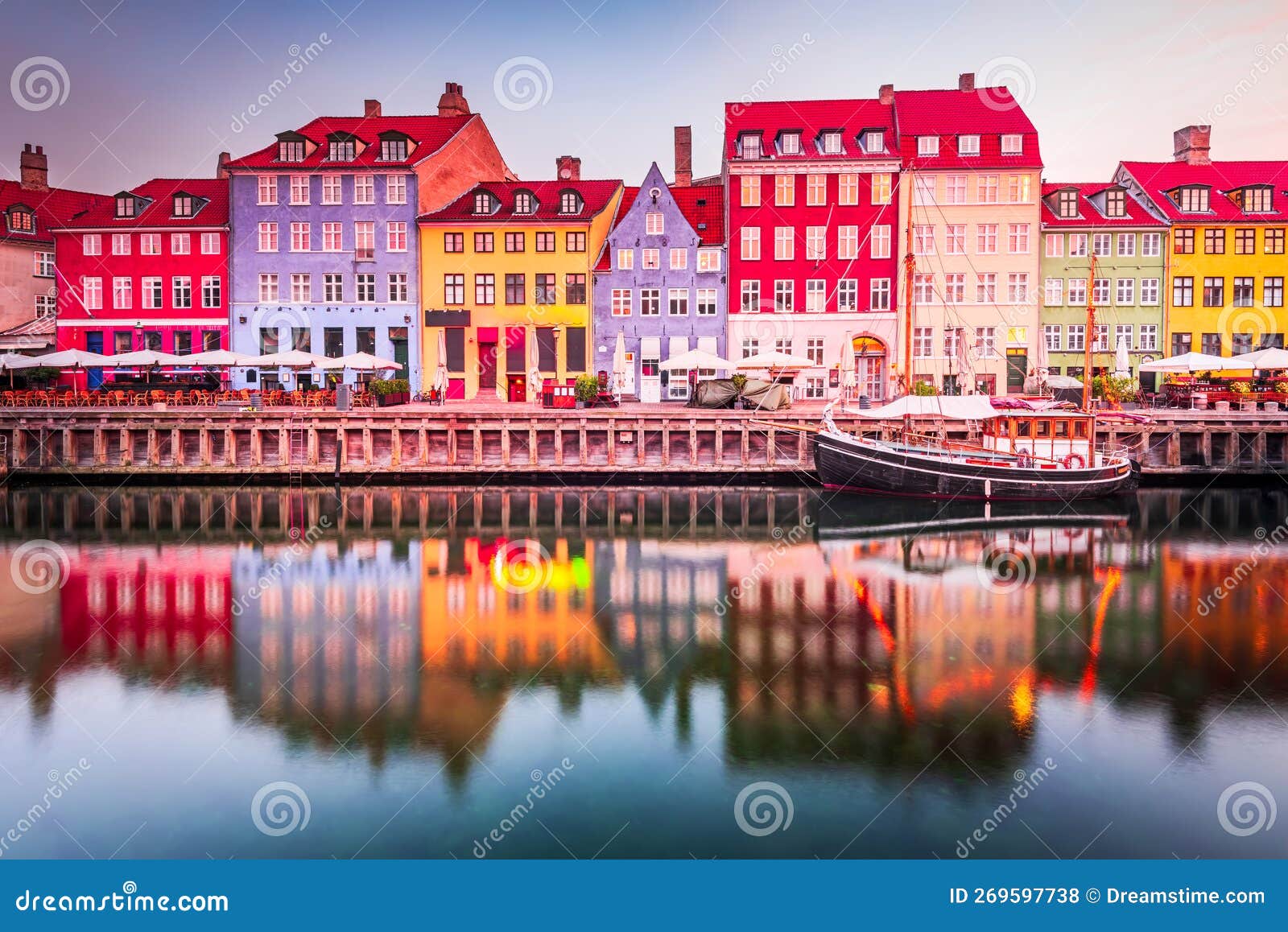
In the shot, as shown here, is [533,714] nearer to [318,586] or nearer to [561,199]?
[318,586]

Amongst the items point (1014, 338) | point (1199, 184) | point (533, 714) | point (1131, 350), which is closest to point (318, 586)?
point (533, 714)

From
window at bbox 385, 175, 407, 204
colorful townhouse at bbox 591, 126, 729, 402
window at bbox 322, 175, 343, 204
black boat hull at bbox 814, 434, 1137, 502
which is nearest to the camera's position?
black boat hull at bbox 814, 434, 1137, 502

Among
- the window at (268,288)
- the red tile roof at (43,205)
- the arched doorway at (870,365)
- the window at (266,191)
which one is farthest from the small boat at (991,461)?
the red tile roof at (43,205)

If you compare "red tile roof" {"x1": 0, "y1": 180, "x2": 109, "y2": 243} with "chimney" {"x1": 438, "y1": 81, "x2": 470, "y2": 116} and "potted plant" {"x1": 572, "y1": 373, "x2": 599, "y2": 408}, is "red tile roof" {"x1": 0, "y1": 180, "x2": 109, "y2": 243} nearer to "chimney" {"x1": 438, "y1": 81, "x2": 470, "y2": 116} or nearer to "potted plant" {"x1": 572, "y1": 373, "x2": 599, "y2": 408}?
"chimney" {"x1": 438, "y1": 81, "x2": 470, "y2": 116}

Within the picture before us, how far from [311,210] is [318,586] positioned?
32.3m

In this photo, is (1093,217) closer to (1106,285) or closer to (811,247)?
(1106,285)

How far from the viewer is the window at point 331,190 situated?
176 feet

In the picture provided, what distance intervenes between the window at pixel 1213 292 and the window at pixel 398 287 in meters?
37.6

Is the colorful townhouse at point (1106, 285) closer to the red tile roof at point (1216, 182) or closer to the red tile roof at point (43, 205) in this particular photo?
the red tile roof at point (1216, 182)

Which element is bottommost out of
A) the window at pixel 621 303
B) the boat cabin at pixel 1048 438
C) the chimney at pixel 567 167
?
the boat cabin at pixel 1048 438

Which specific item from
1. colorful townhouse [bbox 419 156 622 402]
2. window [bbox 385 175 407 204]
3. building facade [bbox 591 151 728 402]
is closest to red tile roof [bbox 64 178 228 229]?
window [bbox 385 175 407 204]

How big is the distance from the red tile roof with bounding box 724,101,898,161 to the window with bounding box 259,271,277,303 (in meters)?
22.4

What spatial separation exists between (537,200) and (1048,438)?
87.5 feet

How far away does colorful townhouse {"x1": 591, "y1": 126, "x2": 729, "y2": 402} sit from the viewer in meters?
52.3
